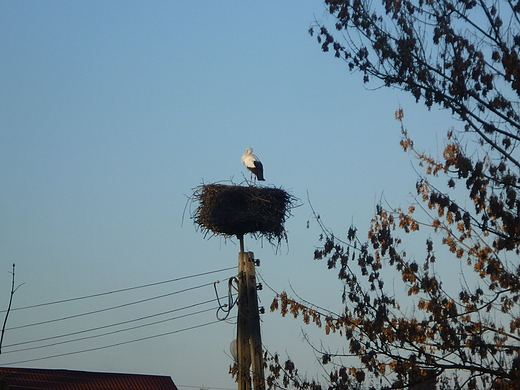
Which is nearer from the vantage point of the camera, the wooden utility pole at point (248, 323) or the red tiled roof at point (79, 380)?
the wooden utility pole at point (248, 323)

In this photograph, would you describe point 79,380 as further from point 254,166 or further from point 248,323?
point 248,323

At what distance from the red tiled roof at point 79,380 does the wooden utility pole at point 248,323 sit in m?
13.8

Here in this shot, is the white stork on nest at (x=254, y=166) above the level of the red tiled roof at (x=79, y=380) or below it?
above

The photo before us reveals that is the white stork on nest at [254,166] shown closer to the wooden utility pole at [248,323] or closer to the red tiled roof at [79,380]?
the wooden utility pole at [248,323]

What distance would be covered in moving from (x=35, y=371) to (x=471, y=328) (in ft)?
62.6

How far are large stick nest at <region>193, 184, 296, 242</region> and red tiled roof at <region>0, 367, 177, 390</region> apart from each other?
42.1 ft

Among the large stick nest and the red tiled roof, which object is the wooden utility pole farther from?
the red tiled roof


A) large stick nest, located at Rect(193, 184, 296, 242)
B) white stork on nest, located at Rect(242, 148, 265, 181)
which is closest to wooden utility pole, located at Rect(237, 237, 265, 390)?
large stick nest, located at Rect(193, 184, 296, 242)

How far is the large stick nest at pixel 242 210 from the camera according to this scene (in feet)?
36.6

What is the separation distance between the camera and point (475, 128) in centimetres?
718

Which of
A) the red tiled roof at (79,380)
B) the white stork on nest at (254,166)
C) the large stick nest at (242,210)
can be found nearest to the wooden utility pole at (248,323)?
the large stick nest at (242,210)

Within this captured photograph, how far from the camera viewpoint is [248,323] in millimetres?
10133

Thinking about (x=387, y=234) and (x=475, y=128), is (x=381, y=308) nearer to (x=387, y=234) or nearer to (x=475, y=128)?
(x=387, y=234)

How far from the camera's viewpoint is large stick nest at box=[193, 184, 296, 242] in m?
11.1
